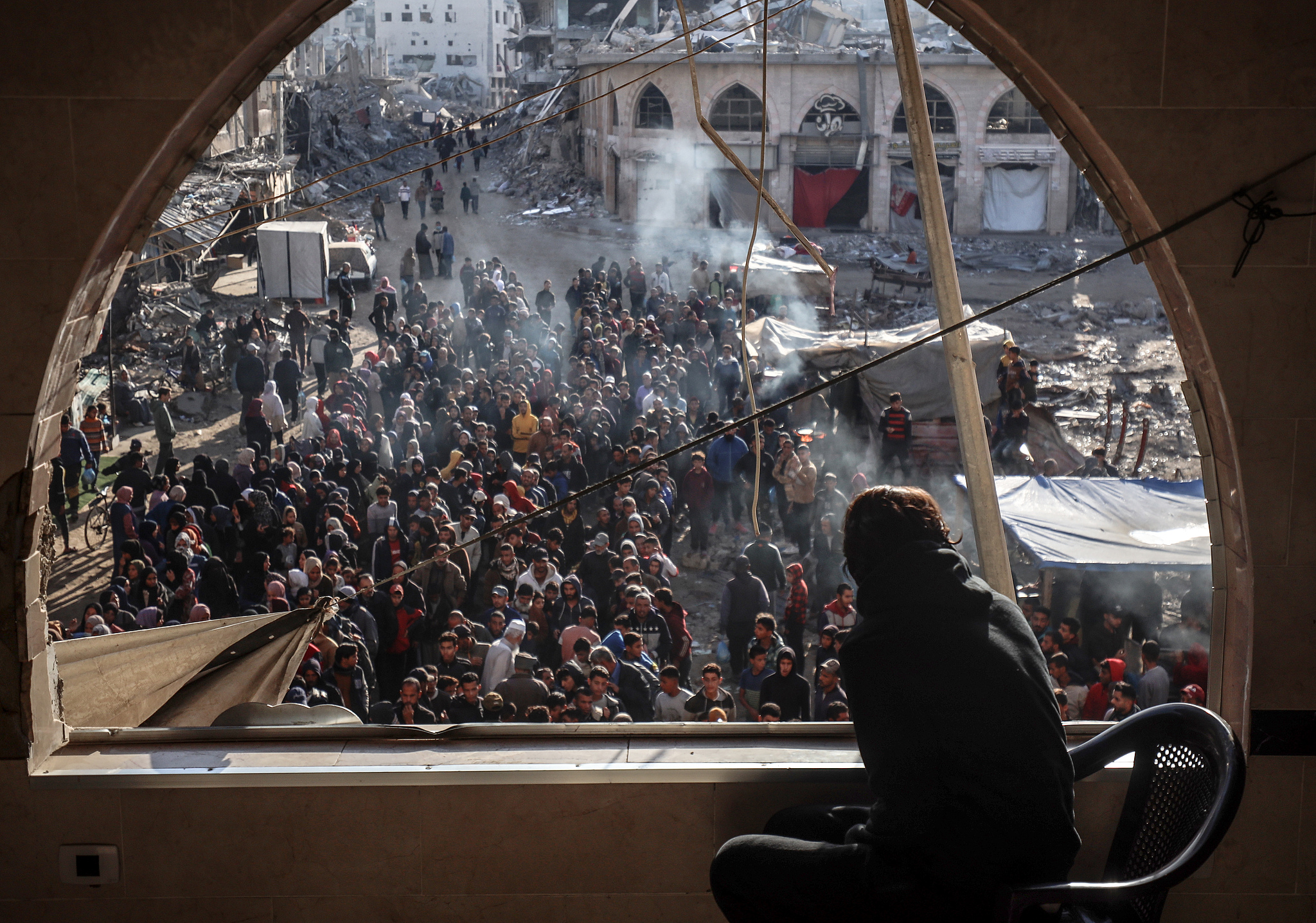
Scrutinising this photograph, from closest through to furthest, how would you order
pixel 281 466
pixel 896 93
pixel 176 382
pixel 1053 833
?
pixel 1053 833 → pixel 281 466 → pixel 176 382 → pixel 896 93

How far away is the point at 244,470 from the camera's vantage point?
12047mm

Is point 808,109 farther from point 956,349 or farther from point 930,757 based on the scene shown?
point 930,757

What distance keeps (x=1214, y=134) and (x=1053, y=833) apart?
186 cm

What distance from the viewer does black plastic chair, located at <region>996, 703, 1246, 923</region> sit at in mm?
2449

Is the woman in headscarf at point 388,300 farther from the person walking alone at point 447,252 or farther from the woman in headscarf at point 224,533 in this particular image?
the woman in headscarf at point 224,533

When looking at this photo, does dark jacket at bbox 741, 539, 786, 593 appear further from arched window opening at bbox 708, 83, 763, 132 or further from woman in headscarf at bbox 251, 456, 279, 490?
arched window opening at bbox 708, 83, 763, 132

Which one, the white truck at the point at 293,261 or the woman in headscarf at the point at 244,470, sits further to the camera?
the white truck at the point at 293,261

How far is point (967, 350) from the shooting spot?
4.75m

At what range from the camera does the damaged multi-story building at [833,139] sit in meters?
32.1

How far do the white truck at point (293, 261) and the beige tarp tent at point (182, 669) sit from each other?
19.3 m

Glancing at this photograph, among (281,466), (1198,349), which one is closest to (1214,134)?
(1198,349)

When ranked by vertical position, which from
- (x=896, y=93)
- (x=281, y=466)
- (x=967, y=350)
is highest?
(x=896, y=93)

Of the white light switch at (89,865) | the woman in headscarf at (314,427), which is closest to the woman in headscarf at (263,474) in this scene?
the woman in headscarf at (314,427)

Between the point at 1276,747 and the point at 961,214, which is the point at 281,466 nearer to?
the point at 1276,747
